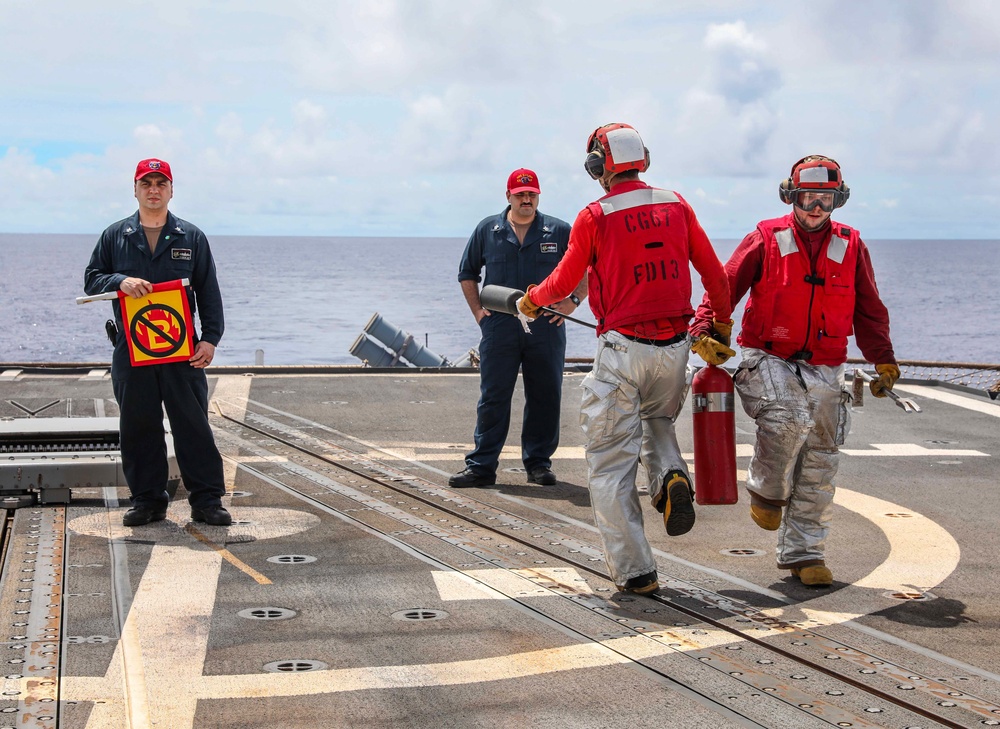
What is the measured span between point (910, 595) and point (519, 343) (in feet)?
10.7

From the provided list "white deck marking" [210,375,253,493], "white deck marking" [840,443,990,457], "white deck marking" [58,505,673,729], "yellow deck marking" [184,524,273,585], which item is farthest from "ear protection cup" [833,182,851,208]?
"white deck marking" [210,375,253,493]

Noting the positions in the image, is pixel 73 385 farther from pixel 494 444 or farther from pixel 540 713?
pixel 540 713

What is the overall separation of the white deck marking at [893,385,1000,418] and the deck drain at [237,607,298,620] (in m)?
8.02

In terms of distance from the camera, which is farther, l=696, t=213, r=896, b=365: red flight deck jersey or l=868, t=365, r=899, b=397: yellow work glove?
l=868, t=365, r=899, b=397: yellow work glove

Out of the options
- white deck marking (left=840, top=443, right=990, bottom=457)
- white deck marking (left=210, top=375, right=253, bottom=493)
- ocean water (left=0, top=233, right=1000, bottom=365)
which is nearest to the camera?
white deck marking (left=210, top=375, right=253, bottom=493)

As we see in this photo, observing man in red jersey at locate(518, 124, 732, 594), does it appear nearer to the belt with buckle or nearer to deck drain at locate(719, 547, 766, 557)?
the belt with buckle

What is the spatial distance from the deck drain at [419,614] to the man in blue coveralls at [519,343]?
9.23ft

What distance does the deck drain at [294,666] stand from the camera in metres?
4.21

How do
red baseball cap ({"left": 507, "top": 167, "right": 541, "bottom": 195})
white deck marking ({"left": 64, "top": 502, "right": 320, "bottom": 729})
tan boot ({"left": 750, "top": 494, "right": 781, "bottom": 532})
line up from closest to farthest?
white deck marking ({"left": 64, "top": 502, "right": 320, "bottom": 729}) → tan boot ({"left": 750, "top": 494, "right": 781, "bottom": 532}) → red baseball cap ({"left": 507, "top": 167, "right": 541, "bottom": 195})

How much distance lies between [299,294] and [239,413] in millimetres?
83068

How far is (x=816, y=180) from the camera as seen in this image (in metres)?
5.37

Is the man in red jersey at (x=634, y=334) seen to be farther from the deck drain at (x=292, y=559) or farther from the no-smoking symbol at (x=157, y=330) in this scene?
the no-smoking symbol at (x=157, y=330)

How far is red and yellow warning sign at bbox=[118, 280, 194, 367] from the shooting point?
6301 mm

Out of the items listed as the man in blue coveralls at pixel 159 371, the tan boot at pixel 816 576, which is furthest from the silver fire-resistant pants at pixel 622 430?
the man in blue coveralls at pixel 159 371
